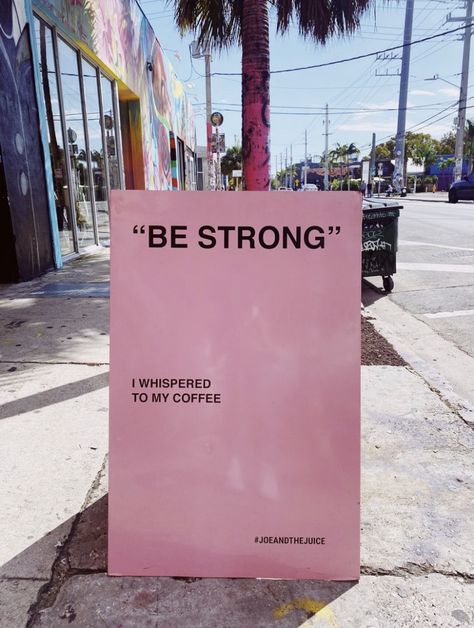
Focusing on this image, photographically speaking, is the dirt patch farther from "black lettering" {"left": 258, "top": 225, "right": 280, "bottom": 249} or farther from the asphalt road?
"black lettering" {"left": 258, "top": 225, "right": 280, "bottom": 249}

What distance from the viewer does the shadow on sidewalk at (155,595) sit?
1.77 m

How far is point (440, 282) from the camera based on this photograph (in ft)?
25.6

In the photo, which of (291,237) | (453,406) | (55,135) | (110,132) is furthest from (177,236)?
(110,132)

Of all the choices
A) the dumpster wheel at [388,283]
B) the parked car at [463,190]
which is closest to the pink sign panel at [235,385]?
the dumpster wheel at [388,283]

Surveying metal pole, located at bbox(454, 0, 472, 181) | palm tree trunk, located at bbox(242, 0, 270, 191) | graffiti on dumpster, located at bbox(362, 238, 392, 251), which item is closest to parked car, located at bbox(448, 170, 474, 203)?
metal pole, located at bbox(454, 0, 472, 181)

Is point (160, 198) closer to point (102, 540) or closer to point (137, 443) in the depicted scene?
point (137, 443)

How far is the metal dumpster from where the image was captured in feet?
23.0

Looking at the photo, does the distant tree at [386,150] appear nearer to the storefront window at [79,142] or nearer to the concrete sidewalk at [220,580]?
the storefront window at [79,142]

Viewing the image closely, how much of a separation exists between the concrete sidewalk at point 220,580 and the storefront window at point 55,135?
5508 millimetres

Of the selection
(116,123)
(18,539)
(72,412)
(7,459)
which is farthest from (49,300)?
(116,123)

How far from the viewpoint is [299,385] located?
5.99 feet

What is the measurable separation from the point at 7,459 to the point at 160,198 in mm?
1801

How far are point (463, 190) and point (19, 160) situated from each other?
28.4 m

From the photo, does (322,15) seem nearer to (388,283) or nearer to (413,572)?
(388,283)
